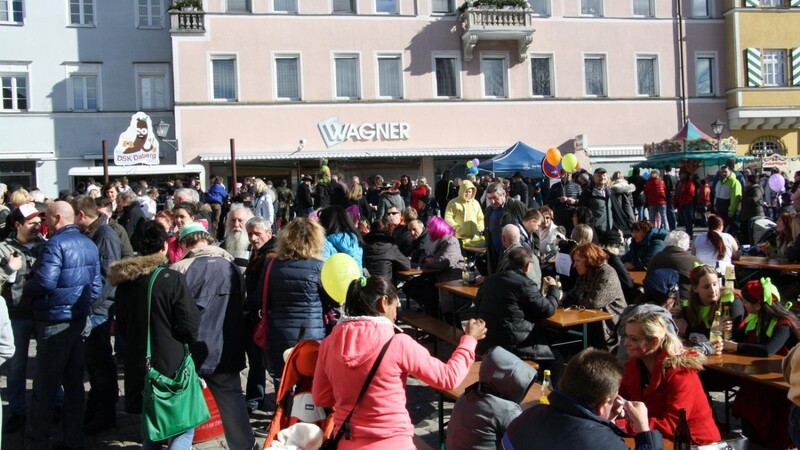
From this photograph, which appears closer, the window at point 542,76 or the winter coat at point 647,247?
the winter coat at point 647,247

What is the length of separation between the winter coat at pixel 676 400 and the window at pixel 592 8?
25.3m

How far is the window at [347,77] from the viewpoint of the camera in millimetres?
25484

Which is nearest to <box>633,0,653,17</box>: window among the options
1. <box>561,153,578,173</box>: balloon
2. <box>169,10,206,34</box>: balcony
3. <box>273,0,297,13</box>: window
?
<box>273,0,297,13</box>: window

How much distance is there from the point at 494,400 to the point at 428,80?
905 inches

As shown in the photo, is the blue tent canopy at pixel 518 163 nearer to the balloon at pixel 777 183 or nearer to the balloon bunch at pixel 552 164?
the balloon bunch at pixel 552 164

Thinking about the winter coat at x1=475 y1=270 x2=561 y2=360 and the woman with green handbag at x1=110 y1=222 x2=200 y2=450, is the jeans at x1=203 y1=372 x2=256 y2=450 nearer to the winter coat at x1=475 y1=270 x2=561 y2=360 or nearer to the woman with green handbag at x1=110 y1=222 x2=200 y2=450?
the woman with green handbag at x1=110 y1=222 x2=200 y2=450

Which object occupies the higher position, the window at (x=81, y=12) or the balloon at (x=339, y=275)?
the window at (x=81, y=12)

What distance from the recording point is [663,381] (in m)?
3.89

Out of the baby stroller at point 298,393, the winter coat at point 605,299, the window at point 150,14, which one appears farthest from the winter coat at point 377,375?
the window at point 150,14

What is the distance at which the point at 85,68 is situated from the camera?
84.5ft

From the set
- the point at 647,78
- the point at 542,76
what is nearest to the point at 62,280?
the point at 542,76

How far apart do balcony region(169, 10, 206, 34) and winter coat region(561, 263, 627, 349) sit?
2067 cm

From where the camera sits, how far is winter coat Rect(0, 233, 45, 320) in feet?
18.0

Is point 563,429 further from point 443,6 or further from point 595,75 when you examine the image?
point 595,75
